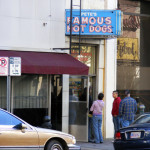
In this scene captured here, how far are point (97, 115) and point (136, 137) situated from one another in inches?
207

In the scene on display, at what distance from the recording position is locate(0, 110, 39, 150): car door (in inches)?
443

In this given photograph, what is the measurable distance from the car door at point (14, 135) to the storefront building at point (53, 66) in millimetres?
4119

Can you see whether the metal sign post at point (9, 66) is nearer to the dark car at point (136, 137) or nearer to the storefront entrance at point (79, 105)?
the dark car at point (136, 137)

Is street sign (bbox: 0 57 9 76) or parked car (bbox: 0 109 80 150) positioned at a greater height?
street sign (bbox: 0 57 9 76)

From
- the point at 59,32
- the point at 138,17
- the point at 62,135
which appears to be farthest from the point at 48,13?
the point at 62,135

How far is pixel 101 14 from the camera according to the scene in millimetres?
17141

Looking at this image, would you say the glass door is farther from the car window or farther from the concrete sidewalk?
the car window

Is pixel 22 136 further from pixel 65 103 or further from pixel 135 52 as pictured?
pixel 135 52

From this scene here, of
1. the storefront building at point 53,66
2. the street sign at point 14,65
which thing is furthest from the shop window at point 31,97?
the street sign at point 14,65

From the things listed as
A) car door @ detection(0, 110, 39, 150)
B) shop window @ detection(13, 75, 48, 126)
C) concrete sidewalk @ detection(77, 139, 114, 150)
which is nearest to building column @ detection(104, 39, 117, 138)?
concrete sidewalk @ detection(77, 139, 114, 150)

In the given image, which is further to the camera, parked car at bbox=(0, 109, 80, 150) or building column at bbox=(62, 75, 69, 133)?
building column at bbox=(62, 75, 69, 133)

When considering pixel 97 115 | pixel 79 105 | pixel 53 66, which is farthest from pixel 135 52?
pixel 53 66

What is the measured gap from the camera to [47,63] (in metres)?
15.9

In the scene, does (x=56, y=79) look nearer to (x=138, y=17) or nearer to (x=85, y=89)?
(x=85, y=89)
